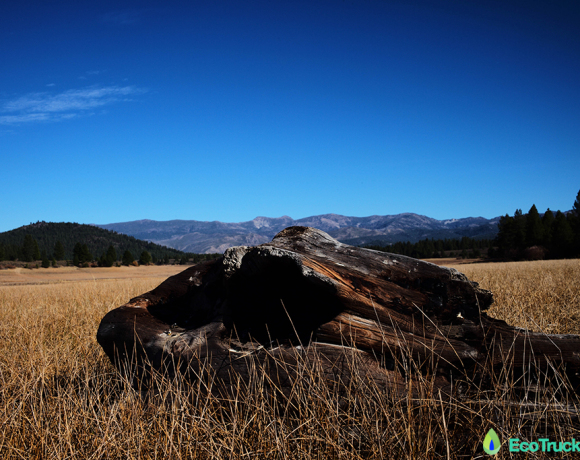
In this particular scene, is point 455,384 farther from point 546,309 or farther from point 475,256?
point 475,256

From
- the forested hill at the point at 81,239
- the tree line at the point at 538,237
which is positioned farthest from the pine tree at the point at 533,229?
the forested hill at the point at 81,239

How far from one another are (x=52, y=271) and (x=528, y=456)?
68.7m

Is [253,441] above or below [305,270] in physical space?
below

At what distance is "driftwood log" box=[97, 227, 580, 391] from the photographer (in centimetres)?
234

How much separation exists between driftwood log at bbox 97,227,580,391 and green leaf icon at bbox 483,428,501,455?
1.38 ft

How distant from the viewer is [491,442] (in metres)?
1.77

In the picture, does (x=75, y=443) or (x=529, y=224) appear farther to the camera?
(x=529, y=224)

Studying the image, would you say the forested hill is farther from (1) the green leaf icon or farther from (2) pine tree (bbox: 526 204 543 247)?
(1) the green leaf icon

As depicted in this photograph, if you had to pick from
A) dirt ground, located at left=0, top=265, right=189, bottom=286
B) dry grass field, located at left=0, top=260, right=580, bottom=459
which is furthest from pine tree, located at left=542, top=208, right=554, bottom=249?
dry grass field, located at left=0, top=260, right=580, bottom=459

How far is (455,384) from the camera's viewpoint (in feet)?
7.36

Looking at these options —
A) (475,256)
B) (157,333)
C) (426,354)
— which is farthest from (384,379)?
(475,256)

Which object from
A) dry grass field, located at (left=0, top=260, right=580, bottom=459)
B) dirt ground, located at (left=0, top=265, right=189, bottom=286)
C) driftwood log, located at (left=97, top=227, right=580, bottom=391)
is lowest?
dirt ground, located at (left=0, top=265, right=189, bottom=286)

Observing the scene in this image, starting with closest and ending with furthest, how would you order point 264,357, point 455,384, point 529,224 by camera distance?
1. point 455,384
2. point 264,357
3. point 529,224

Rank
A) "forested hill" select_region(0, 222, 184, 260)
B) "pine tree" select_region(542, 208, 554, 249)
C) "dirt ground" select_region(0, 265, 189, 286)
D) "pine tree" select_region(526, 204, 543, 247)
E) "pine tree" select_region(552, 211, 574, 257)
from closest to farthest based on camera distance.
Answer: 1. "dirt ground" select_region(0, 265, 189, 286)
2. "pine tree" select_region(552, 211, 574, 257)
3. "pine tree" select_region(542, 208, 554, 249)
4. "pine tree" select_region(526, 204, 543, 247)
5. "forested hill" select_region(0, 222, 184, 260)
